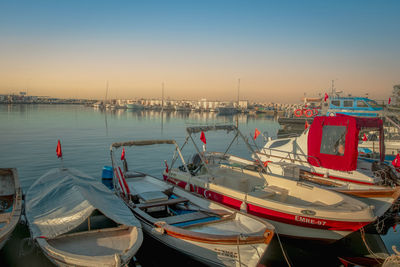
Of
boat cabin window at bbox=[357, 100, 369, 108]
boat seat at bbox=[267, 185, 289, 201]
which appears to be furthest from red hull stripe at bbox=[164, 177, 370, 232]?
boat cabin window at bbox=[357, 100, 369, 108]

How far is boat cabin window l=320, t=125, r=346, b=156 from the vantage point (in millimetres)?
14211

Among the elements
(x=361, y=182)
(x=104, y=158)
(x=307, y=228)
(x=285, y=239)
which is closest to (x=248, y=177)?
(x=285, y=239)

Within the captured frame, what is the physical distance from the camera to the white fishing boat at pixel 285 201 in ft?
29.7

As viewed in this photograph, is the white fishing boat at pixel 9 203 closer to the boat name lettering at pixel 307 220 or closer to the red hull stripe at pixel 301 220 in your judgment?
the red hull stripe at pixel 301 220

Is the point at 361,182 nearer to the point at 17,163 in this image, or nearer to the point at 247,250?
the point at 247,250

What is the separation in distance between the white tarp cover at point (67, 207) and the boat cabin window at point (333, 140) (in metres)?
10.8

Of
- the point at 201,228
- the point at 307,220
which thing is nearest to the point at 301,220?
the point at 307,220

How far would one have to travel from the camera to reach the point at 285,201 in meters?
11.3

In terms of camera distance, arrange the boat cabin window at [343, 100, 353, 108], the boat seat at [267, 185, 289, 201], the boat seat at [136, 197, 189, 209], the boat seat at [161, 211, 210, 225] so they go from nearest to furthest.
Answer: the boat seat at [161, 211, 210, 225]
the boat seat at [136, 197, 189, 209]
the boat seat at [267, 185, 289, 201]
the boat cabin window at [343, 100, 353, 108]

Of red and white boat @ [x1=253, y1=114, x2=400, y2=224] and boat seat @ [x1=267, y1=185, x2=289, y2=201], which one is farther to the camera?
red and white boat @ [x1=253, y1=114, x2=400, y2=224]

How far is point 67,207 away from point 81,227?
0.73 m

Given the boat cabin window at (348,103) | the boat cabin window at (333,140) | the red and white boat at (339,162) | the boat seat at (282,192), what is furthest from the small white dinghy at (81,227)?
the boat cabin window at (348,103)

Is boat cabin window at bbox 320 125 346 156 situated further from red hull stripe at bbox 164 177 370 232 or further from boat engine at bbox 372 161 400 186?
red hull stripe at bbox 164 177 370 232

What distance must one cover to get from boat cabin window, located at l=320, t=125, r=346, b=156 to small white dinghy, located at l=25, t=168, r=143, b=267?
10.9 m
